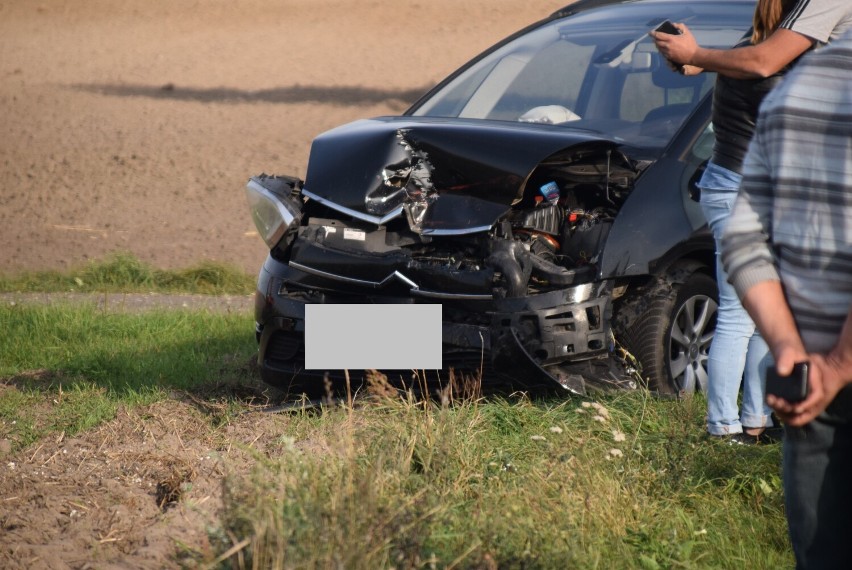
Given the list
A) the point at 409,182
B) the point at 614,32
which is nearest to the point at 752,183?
the point at 409,182

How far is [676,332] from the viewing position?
15.1ft

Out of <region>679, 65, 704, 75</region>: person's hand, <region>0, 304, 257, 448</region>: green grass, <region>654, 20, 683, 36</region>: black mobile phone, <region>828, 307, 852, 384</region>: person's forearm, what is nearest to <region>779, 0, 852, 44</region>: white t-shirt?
<region>654, 20, 683, 36</region>: black mobile phone

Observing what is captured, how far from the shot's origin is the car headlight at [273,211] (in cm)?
470

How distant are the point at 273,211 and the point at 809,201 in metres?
2.88

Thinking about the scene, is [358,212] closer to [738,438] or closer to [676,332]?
[676,332]

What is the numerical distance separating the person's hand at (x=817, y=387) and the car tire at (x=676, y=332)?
2.32 m

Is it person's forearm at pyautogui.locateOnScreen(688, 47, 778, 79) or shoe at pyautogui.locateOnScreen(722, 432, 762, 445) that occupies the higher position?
person's forearm at pyautogui.locateOnScreen(688, 47, 778, 79)

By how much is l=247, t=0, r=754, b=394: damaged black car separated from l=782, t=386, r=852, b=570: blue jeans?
6.50 ft

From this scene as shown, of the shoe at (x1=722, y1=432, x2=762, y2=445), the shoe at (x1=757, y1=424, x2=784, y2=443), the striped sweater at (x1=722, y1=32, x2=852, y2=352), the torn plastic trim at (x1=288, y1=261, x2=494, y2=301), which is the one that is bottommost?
the shoe at (x1=757, y1=424, x2=784, y2=443)

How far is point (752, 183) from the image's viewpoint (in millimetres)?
2369

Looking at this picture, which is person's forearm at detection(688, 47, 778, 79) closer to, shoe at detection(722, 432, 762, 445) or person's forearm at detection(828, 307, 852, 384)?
shoe at detection(722, 432, 762, 445)

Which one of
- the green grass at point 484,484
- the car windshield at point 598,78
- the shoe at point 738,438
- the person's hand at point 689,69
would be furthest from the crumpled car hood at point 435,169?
the shoe at point 738,438

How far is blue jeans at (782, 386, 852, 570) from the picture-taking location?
2246 millimetres

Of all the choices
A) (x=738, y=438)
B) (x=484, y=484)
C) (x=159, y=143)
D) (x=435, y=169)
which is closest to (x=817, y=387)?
(x=484, y=484)
